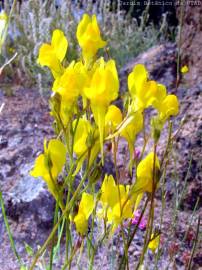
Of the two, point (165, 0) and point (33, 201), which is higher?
point (165, 0)

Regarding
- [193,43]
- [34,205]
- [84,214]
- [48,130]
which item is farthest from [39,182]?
[193,43]

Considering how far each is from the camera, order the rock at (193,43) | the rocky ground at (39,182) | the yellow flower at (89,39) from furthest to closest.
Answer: the rock at (193,43) → the rocky ground at (39,182) → the yellow flower at (89,39)

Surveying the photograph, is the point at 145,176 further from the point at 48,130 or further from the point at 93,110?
the point at 48,130

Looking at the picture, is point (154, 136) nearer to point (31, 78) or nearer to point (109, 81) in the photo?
point (109, 81)

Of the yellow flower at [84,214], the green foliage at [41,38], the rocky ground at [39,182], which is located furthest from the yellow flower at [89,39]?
the green foliage at [41,38]

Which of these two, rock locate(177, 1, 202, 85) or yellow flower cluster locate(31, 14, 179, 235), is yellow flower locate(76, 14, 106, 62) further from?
rock locate(177, 1, 202, 85)

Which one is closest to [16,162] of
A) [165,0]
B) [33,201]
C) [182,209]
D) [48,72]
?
[33,201]

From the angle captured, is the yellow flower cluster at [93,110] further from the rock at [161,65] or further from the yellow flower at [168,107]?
the rock at [161,65]
